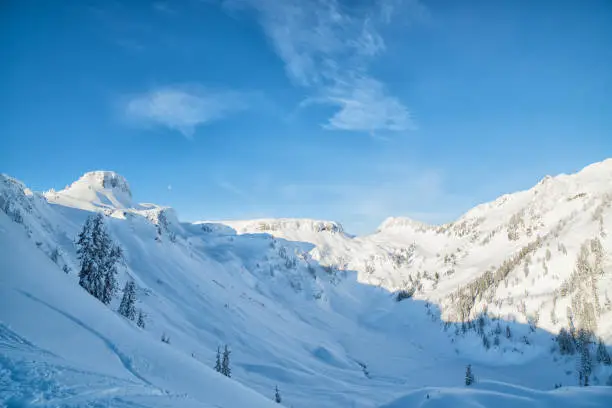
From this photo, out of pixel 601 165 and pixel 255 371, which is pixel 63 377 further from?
pixel 601 165

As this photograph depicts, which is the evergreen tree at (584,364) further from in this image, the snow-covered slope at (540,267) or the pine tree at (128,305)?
the pine tree at (128,305)

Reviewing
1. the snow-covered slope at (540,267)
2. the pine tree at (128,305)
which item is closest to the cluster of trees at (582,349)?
the snow-covered slope at (540,267)

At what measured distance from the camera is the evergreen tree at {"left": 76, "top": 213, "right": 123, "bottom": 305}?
31609 mm

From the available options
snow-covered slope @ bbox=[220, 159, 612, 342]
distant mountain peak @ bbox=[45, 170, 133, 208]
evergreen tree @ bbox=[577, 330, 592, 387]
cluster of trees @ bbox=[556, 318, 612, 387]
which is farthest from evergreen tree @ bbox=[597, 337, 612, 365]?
distant mountain peak @ bbox=[45, 170, 133, 208]

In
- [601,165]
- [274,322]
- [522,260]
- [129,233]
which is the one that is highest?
[601,165]

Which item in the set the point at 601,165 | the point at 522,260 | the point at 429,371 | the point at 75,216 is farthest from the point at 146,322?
the point at 601,165

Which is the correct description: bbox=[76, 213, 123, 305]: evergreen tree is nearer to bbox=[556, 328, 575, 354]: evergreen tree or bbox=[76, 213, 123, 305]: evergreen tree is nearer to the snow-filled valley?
the snow-filled valley

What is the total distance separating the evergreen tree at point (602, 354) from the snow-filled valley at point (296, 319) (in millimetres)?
523

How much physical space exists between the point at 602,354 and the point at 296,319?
222ft

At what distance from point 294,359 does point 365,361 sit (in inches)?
1127

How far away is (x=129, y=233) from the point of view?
75688 mm

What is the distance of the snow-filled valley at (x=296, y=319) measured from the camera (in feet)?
43.4

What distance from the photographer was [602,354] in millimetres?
54844

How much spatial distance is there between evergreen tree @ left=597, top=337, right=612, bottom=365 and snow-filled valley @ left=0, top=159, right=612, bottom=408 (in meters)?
0.52
